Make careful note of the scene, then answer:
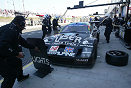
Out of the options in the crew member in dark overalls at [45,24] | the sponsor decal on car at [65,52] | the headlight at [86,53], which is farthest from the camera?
the crew member in dark overalls at [45,24]

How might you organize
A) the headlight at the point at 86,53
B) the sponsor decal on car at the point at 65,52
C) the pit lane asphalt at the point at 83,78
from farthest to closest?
the sponsor decal on car at the point at 65,52, the headlight at the point at 86,53, the pit lane asphalt at the point at 83,78

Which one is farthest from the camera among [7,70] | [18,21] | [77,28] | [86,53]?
[77,28]

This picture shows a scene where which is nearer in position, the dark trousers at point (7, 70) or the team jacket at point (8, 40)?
the team jacket at point (8, 40)

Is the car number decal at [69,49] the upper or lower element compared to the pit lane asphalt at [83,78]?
upper

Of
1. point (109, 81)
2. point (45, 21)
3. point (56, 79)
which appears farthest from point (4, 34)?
point (45, 21)

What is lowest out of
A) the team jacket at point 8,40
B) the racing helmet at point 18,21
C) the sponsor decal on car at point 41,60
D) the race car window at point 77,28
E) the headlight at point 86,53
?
the sponsor decal on car at point 41,60

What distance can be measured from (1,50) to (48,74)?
1471 mm

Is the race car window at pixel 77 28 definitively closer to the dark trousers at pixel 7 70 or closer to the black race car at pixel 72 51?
the black race car at pixel 72 51

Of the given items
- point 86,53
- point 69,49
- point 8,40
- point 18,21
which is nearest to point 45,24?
point 69,49

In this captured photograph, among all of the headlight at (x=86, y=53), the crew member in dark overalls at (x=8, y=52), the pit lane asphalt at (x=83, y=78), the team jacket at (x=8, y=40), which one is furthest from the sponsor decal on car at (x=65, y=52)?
the team jacket at (x=8, y=40)

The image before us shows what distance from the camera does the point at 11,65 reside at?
1.92 meters

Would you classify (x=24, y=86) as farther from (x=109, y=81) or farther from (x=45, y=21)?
(x=45, y=21)

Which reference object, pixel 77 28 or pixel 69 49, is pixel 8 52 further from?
pixel 77 28

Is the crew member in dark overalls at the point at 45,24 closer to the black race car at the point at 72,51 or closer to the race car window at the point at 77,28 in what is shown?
the race car window at the point at 77,28
